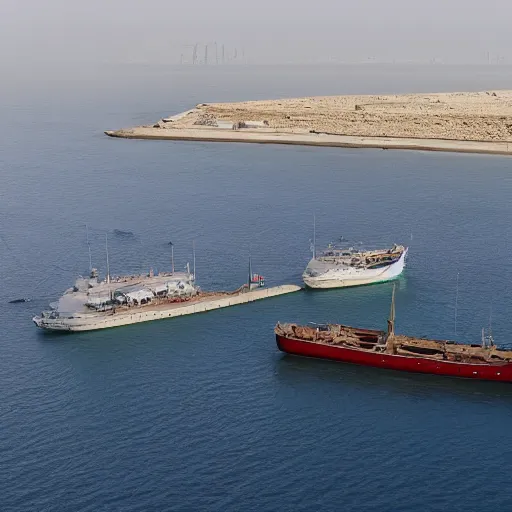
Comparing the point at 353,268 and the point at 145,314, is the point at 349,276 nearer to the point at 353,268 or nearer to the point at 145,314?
the point at 353,268

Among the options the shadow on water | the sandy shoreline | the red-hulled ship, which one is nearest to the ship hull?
the red-hulled ship

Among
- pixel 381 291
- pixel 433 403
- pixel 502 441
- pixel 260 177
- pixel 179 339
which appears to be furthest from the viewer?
pixel 260 177

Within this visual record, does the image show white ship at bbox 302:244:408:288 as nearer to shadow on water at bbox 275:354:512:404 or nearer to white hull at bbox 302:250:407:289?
white hull at bbox 302:250:407:289

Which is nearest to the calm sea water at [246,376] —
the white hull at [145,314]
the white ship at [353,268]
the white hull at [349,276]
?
the white hull at [145,314]

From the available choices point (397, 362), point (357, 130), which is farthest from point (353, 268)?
point (357, 130)

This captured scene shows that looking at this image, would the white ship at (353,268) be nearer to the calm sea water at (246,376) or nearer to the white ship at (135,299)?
the calm sea water at (246,376)

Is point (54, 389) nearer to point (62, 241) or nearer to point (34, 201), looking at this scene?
point (62, 241)

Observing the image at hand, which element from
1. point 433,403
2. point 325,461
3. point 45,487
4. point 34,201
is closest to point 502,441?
point 433,403
